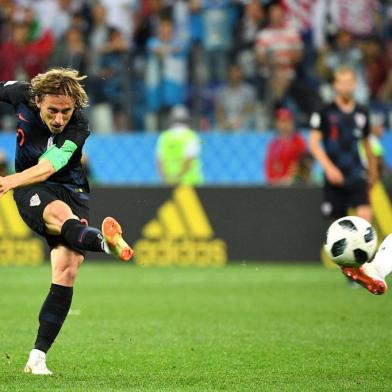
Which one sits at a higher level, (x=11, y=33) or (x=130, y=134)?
(x=11, y=33)

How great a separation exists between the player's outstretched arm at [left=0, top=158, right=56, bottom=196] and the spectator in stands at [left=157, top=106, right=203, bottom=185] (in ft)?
31.3

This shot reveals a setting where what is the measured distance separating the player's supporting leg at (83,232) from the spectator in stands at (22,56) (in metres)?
10.5

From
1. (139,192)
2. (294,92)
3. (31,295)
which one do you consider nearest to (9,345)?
(31,295)

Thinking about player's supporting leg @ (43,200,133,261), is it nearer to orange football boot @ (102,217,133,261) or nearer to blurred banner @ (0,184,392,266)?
orange football boot @ (102,217,133,261)

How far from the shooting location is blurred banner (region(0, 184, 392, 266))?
15.7 m

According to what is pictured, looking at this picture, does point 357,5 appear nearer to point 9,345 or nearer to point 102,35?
point 102,35

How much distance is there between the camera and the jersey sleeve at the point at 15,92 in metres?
7.12

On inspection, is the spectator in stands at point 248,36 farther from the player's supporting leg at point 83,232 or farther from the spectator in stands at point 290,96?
the player's supporting leg at point 83,232

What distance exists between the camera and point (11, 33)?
17.6 metres

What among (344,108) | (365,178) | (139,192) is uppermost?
(344,108)

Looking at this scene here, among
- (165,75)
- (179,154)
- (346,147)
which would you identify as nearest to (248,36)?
(165,75)

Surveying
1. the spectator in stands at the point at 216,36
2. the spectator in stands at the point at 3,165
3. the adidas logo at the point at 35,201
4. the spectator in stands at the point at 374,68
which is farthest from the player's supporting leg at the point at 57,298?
the spectator in stands at the point at 374,68

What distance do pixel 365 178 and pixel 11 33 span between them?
716cm

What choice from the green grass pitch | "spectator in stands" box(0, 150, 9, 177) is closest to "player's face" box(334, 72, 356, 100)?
the green grass pitch
